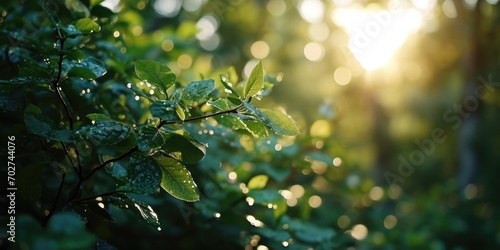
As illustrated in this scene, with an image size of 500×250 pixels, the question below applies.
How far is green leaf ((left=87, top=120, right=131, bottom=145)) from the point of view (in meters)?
0.93

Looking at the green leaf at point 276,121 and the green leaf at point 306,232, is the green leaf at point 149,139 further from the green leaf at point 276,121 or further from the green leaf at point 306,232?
the green leaf at point 306,232

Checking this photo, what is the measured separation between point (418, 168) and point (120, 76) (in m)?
13.7

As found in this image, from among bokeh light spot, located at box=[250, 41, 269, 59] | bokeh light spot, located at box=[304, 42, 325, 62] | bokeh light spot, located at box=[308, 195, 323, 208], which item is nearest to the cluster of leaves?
bokeh light spot, located at box=[308, 195, 323, 208]

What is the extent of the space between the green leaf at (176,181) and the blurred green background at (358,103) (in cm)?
58

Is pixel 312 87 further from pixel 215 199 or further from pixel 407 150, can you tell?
pixel 215 199

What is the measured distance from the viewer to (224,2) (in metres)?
4.53

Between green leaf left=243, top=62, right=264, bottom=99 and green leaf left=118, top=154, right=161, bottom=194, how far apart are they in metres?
0.24

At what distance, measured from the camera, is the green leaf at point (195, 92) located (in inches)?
38.6

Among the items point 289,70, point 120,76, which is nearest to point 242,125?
point 120,76

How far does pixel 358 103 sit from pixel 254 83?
37.4ft

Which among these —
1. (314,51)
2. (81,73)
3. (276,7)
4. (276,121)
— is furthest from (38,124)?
(314,51)

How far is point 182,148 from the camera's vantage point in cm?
102

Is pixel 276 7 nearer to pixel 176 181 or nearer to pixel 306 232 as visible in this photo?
pixel 306 232

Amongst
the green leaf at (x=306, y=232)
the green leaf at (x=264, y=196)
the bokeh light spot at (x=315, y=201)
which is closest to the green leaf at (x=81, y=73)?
the green leaf at (x=264, y=196)
